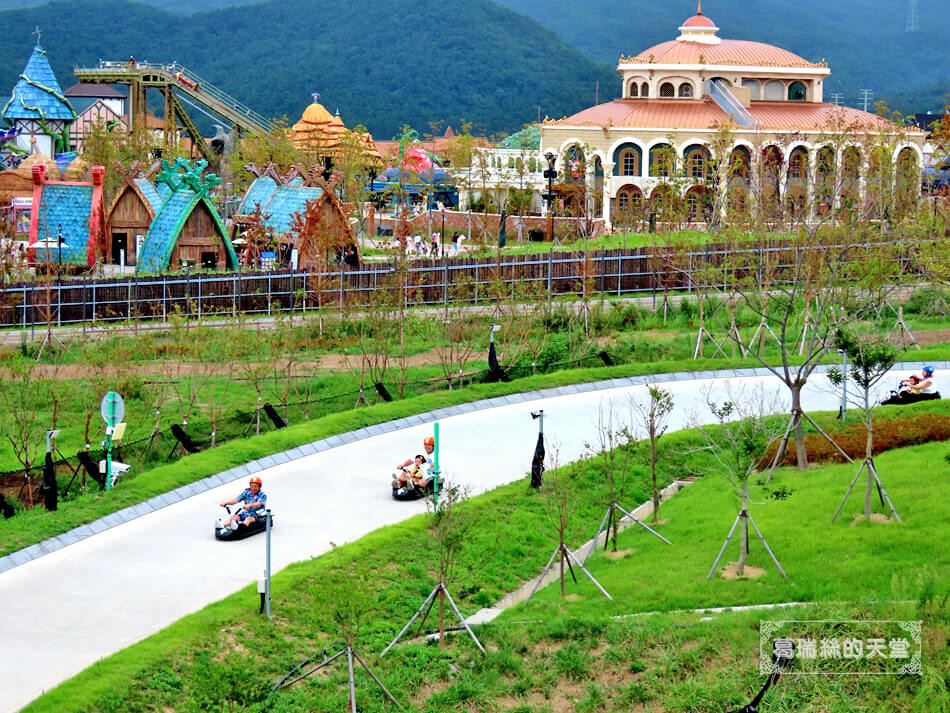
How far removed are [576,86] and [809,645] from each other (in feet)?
455

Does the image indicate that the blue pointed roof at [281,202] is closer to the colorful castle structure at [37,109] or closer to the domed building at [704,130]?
the domed building at [704,130]

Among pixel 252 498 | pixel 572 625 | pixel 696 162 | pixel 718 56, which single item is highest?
pixel 718 56

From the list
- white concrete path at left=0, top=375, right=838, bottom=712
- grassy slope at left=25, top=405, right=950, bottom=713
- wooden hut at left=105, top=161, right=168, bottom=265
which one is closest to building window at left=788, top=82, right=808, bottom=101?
wooden hut at left=105, top=161, right=168, bottom=265

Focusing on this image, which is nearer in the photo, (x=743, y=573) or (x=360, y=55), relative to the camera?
(x=743, y=573)

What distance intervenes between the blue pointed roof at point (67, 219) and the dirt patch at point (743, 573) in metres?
33.4

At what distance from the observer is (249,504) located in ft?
73.8

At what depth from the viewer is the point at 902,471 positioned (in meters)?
24.6

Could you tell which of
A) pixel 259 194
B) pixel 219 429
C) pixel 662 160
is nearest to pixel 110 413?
pixel 219 429

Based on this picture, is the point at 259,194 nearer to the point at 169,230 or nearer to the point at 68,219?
the point at 169,230

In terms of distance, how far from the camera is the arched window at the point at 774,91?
79812 millimetres

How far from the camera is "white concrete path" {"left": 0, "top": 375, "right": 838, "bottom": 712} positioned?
1816 cm

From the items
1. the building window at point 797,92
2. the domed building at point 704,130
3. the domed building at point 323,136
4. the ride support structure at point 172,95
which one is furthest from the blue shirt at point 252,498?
the building window at point 797,92

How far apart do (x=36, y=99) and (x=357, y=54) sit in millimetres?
78026

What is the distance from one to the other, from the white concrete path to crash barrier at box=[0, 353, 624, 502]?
84.0 inches
